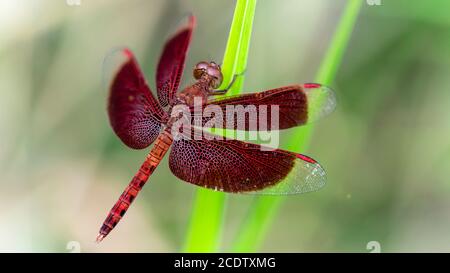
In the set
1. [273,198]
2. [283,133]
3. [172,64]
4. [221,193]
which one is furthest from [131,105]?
[283,133]

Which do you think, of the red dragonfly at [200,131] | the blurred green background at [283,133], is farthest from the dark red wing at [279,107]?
the blurred green background at [283,133]

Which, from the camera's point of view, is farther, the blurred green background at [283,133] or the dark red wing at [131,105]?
the blurred green background at [283,133]

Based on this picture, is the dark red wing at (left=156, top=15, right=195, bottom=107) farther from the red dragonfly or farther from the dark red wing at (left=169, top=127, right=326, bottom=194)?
the dark red wing at (left=169, top=127, right=326, bottom=194)

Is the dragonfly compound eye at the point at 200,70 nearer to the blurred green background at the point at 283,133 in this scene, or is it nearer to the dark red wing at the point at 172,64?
the dark red wing at the point at 172,64

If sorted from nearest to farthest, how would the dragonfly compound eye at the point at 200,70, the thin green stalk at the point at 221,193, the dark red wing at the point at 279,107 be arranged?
the thin green stalk at the point at 221,193 → the dark red wing at the point at 279,107 → the dragonfly compound eye at the point at 200,70

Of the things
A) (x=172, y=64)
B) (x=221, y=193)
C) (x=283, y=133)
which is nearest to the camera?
(x=221, y=193)

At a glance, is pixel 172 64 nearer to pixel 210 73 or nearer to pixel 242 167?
pixel 210 73
